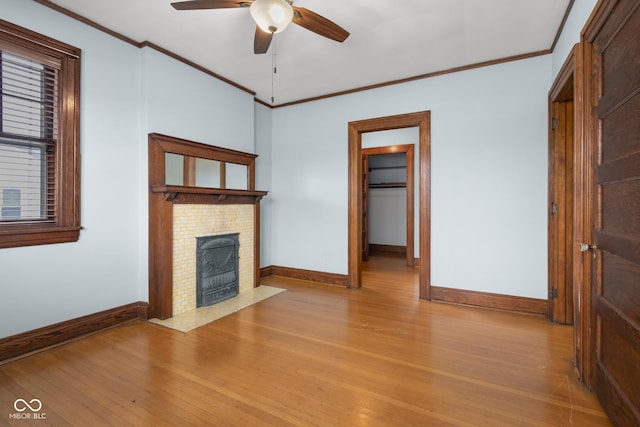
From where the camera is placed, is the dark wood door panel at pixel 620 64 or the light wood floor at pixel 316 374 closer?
the dark wood door panel at pixel 620 64

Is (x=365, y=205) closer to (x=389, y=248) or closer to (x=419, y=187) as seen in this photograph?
(x=389, y=248)

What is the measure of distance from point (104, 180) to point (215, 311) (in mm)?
1597

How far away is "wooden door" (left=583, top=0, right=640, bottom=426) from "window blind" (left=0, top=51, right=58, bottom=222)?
11.9ft

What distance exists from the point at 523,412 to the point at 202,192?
3.06m

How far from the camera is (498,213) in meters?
3.20

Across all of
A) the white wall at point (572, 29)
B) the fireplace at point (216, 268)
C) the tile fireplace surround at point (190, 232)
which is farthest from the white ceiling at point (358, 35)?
the fireplace at point (216, 268)

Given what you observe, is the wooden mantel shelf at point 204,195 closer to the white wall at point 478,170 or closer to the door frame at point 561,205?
the white wall at point 478,170

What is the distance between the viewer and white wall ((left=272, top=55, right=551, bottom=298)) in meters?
3.04

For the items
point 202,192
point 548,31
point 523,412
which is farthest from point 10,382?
point 548,31

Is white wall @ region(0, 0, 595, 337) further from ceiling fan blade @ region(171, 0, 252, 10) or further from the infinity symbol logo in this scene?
ceiling fan blade @ region(171, 0, 252, 10)

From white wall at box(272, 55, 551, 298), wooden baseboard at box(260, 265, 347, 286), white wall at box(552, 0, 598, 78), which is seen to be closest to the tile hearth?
wooden baseboard at box(260, 265, 347, 286)

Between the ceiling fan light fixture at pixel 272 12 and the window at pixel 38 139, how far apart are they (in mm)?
1714

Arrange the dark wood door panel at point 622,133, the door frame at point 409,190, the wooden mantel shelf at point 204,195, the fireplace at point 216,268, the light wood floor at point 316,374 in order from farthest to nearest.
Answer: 1. the door frame at point 409,190
2. the fireplace at point 216,268
3. the wooden mantel shelf at point 204,195
4. the light wood floor at point 316,374
5. the dark wood door panel at point 622,133

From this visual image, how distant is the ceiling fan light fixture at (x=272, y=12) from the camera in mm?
1816
